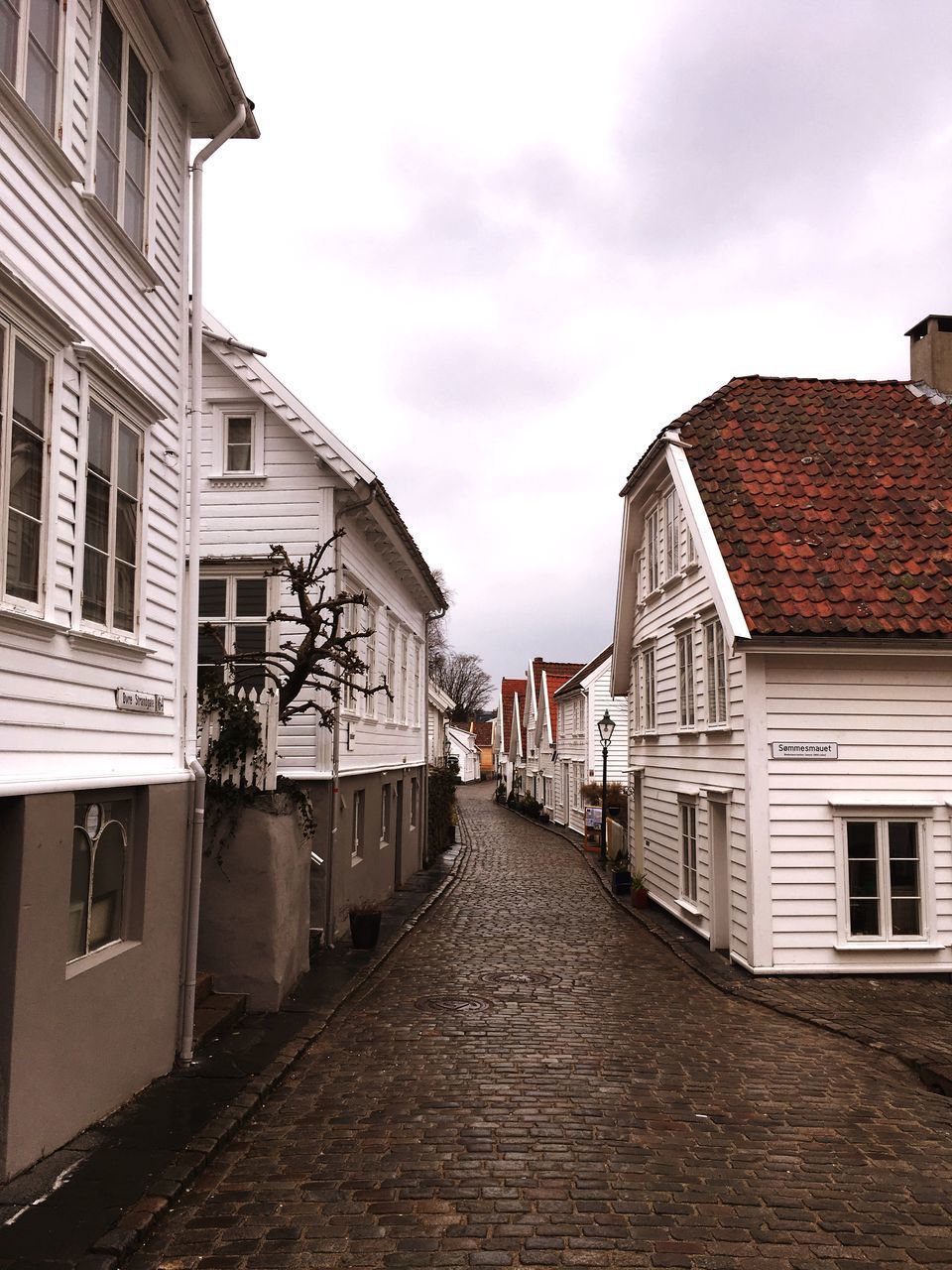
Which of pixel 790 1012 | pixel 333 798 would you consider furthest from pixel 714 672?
pixel 333 798

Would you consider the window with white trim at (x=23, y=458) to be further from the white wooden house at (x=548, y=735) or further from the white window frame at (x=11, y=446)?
the white wooden house at (x=548, y=735)

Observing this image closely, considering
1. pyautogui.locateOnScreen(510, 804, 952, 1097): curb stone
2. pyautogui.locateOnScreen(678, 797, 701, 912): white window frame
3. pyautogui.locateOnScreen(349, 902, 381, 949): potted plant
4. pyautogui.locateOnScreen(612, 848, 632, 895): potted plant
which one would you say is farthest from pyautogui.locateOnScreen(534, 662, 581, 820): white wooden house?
pyautogui.locateOnScreen(349, 902, 381, 949): potted plant

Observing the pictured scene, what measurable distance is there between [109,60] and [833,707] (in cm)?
1024

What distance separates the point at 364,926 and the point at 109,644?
7.64 m

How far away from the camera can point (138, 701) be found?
8.11 m

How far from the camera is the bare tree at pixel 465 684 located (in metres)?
97.3

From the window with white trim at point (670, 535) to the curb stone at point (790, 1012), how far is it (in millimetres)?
5753

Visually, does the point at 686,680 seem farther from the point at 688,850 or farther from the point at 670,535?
the point at 688,850

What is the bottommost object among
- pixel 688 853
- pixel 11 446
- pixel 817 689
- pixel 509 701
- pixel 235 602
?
pixel 688 853

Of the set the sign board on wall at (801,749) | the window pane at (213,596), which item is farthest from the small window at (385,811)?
the sign board on wall at (801,749)

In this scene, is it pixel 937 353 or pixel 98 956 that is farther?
pixel 937 353

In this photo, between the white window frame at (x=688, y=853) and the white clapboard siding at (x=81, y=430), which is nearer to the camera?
the white clapboard siding at (x=81, y=430)

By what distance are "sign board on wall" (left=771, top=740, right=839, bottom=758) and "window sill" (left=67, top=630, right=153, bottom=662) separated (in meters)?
7.86

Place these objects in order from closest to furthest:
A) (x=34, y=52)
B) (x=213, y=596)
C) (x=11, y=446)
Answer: (x=11, y=446), (x=34, y=52), (x=213, y=596)
